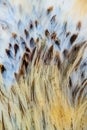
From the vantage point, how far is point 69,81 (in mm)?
1101

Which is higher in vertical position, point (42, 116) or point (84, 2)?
point (84, 2)

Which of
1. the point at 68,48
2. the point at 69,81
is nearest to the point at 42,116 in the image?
the point at 69,81

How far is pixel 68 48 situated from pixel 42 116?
27cm

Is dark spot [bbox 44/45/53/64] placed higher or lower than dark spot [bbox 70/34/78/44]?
lower

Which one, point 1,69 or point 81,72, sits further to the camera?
point 81,72

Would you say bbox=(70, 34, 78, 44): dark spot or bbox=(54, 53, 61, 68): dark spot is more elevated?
bbox=(70, 34, 78, 44): dark spot

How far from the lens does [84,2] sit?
1105 mm

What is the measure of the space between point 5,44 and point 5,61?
6cm

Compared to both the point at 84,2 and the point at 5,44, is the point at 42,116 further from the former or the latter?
the point at 84,2

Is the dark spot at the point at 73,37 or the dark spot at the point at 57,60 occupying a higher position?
the dark spot at the point at 73,37

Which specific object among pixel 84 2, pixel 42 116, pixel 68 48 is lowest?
pixel 42 116

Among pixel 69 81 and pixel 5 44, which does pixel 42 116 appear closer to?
pixel 69 81

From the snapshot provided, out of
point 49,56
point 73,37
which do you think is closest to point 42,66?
point 49,56

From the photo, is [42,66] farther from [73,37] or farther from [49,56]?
[73,37]
